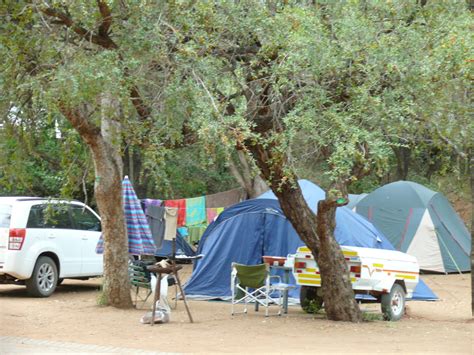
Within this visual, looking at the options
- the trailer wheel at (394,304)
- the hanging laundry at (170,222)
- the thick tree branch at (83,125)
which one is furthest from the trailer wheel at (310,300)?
the hanging laundry at (170,222)

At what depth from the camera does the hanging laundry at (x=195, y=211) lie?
2377cm

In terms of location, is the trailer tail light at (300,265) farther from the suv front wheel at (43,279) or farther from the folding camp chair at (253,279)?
the suv front wheel at (43,279)

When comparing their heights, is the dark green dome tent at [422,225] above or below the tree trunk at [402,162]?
below

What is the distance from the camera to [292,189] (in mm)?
11609

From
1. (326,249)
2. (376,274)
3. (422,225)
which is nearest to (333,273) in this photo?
(326,249)

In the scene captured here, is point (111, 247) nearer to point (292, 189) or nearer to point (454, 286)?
point (292, 189)

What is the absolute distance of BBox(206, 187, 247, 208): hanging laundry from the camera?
24.7m

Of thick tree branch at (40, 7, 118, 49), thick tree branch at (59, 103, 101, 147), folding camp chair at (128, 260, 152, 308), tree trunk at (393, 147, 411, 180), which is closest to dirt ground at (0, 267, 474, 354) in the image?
folding camp chair at (128, 260, 152, 308)

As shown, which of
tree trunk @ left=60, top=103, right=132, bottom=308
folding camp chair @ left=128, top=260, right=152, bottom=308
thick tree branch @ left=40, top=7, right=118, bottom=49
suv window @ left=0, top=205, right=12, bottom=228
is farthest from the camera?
suv window @ left=0, top=205, right=12, bottom=228

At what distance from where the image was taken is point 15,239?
44.7 feet

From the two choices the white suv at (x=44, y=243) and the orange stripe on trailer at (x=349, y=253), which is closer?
the orange stripe on trailer at (x=349, y=253)

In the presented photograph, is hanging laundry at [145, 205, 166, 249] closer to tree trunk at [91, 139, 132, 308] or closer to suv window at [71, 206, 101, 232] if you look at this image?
suv window at [71, 206, 101, 232]

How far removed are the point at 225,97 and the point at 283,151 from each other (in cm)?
113

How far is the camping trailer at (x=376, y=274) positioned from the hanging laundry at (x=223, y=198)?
11763mm
